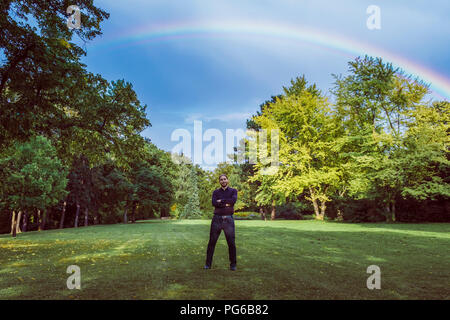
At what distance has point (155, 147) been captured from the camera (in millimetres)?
44125

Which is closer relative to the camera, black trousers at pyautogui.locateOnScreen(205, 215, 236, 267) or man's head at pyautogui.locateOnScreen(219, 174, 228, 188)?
black trousers at pyautogui.locateOnScreen(205, 215, 236, 267)

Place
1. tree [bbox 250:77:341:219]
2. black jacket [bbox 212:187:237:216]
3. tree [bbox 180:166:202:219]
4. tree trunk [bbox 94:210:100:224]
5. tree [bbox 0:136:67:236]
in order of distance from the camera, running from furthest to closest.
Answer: tree [bbox 180:166:202:219] < tree trunk [bbox 94:210:100:224] < tree [bbox 250:77:341:219] < tree [bbox 0:136:67:236] < black jacket [bbox 212:187:237:216]

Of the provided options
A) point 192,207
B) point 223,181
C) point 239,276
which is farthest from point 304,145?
point 192,207

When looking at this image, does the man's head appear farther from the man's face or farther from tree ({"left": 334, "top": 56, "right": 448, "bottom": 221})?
tree ({"left": 334, "top": 56, "right": 448, "bottom": 221})

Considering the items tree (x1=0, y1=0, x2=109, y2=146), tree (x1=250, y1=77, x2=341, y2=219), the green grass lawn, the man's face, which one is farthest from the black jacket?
tree (x1=250, y1=77, x2=341, y2=219)

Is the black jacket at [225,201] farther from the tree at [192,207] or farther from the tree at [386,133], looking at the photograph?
the tree at [192,207]

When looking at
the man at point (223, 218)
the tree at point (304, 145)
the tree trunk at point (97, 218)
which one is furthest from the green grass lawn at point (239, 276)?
the tree trunk at point (97, 218)

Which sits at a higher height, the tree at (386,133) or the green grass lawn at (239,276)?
the tree at (386,133)

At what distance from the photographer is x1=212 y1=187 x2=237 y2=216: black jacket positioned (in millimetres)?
6500

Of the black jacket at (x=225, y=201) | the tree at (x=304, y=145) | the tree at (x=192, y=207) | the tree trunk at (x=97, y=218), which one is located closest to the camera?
the black jacket at (x=225, y=201)

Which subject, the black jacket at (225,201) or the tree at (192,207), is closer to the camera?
the black jacket at (225,201)

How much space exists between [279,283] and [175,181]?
177 feet

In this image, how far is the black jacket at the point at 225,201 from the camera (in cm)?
650
